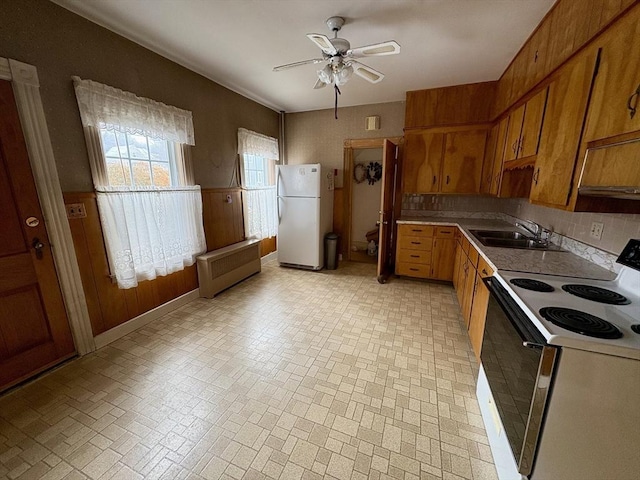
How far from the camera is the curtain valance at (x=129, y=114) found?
1.96m

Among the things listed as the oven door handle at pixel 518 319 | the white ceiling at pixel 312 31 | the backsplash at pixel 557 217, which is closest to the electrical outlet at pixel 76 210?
the white ceiling at pixel 312 31

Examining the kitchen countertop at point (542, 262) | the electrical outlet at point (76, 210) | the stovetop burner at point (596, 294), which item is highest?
the electrical outlet at point (76, 210)

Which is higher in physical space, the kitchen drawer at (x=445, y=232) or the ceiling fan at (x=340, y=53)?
the ceiling fan at (x=340, y=53)

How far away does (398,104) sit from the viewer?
403cm

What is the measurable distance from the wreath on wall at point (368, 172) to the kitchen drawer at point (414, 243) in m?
1.51

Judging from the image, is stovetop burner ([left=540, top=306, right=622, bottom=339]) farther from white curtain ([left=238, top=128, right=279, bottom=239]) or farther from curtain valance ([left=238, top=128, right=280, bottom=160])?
curtain valance ([left=238, top=128, right=280, bottom=160])

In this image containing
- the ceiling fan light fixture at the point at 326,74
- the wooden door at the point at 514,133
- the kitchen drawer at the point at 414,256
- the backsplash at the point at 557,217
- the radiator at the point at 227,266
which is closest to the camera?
the backsplash at the point at 557,217

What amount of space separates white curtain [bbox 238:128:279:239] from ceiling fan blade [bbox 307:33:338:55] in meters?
1.98

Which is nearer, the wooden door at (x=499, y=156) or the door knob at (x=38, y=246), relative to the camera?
the door knob at (x=38, y=246)

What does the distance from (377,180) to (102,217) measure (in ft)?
12.9

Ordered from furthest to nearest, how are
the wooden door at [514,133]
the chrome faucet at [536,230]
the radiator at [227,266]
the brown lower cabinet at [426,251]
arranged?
the brown lower cabinet at [426,251] → the radiator at [227,266] → the chrome faucet at [536,230] → the wooden door at [514,133]

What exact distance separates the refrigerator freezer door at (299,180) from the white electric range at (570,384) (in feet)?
9.86

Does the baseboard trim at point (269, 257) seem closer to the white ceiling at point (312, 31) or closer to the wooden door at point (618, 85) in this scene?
the white ceiling at point (312, 31)

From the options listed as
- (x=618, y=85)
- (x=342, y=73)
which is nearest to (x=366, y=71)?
(x=342, y=73)
